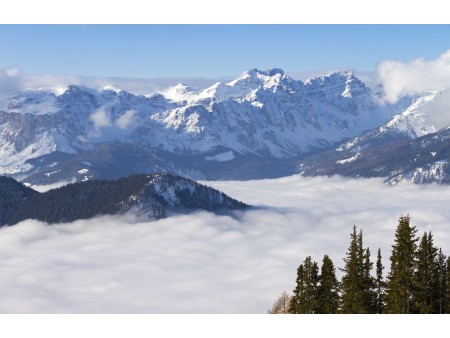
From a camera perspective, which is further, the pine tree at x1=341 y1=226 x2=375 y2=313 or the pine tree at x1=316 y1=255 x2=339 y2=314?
the pine tree at x1=316 y1=255 x2=339 y2=314

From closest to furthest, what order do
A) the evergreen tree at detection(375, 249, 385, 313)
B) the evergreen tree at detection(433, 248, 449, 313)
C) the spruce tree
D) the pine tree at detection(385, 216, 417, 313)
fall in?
the pine tree at detection(385, 216, 417, 313), the evergreen tree at detection(433, 248, 449, 313), the evergreen tree at detection(375, 249, 385, 313), the spruce tree

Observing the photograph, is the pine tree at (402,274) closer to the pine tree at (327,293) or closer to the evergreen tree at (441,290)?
the evergreen tree at (441,290)

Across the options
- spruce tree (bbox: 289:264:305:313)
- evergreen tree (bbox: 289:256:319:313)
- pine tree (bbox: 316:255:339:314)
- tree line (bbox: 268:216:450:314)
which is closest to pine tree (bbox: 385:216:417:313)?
tree line (bbox: 268:216:450:314)

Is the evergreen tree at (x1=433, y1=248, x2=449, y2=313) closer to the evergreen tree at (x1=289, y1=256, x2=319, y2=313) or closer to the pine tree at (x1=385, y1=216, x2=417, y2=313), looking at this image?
the pine tree at (x1=385, y1=216, x2=417, y2=313)
